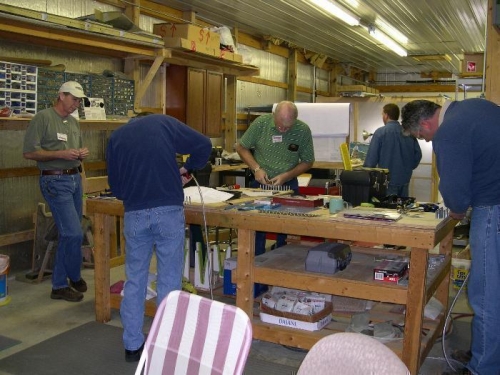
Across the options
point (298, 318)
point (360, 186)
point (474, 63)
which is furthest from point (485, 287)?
point (474, 63)

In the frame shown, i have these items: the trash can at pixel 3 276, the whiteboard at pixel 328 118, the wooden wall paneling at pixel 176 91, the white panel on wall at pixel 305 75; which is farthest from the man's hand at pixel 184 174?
the white panel on wall at pixel 305 75

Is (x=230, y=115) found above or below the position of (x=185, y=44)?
below

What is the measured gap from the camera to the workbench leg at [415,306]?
286 cm

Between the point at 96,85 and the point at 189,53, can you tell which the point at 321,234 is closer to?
the point at 96,85

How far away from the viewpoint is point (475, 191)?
2846 mm

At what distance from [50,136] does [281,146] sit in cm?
181

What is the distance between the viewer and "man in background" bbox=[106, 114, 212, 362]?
9.86ft

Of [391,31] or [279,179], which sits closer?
[279,179]

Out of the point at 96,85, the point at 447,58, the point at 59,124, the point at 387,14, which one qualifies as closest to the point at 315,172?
the point at 387,14

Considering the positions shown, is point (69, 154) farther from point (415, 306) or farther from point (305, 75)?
point (305, 75)

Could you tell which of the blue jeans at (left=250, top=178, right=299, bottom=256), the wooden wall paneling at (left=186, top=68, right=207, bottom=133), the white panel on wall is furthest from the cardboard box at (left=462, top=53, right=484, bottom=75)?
the white panel on wall

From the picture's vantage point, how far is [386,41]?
31.8 feet

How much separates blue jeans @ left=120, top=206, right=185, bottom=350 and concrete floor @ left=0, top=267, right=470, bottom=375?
752mm

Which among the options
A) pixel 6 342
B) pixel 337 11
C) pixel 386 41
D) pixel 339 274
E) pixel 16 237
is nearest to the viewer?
pixel 339 274
